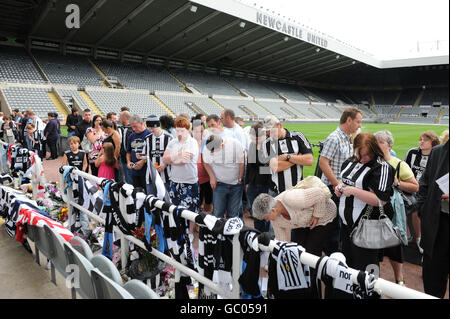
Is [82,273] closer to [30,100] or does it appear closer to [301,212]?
[301,212]

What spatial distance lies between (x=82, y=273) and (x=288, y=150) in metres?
2.35

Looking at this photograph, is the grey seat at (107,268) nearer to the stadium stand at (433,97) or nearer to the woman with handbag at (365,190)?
the woman with handbag at (365,190)

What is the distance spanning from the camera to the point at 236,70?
3881 centimetres

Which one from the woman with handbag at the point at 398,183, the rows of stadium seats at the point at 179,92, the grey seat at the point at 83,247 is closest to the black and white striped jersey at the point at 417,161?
the woman with handbag at the point at 398,183

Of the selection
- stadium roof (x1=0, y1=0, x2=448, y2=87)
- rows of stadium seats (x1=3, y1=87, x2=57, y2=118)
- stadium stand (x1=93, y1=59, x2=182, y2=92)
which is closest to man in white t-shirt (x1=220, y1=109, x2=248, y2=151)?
stadium roof (x1=0, y1=0, x2=448, y2=87)

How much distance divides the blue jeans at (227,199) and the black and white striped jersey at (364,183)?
1547 mm

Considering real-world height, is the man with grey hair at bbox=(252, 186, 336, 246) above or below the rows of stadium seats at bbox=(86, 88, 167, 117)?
below

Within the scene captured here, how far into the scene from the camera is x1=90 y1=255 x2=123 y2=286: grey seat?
217 cm

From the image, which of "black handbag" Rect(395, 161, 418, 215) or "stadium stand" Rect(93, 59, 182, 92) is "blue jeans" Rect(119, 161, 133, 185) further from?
"stadium stand" Rect(93, 59, 182, 92)

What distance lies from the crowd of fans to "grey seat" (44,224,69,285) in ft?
5.07

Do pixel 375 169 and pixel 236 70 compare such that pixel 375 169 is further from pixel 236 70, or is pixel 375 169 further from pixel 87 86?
pixel 236 70

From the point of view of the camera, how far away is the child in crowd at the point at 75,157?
4.99m

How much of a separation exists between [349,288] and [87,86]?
25449 mm

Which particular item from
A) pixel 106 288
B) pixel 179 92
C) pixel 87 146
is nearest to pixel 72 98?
pixel 179 92
